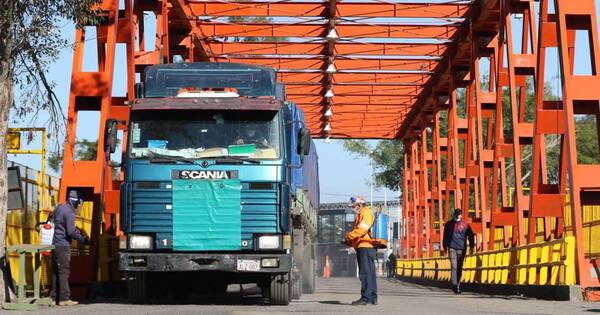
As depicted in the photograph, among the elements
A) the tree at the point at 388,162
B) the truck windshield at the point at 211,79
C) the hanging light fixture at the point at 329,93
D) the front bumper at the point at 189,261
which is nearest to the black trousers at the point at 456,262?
the truck windshield at the point at 211,79

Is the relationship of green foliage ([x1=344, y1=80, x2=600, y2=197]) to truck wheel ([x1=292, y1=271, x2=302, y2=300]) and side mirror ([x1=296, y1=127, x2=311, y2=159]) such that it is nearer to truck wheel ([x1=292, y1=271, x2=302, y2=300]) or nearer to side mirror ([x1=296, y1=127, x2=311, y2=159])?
truck wheel ([x1=292, y1=271, x2=302, y2=300])

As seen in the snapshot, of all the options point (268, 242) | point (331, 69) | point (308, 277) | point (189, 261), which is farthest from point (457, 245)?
point (331, 69)

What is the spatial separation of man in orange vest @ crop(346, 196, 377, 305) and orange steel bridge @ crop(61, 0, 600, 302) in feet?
11.5

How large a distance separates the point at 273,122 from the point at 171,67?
2349 mm

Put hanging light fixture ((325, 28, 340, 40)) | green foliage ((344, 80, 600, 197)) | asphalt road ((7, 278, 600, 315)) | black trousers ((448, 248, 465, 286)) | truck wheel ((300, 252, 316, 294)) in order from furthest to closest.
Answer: green foliage ((344, 80, 600, 197)) < hanging light fixture ((325, 28, 340, 40)) < black trousers ((448, 248, 465, 286)) < truck wheel ((300, 252, 316, 294)) < asphalt road ((7, 278, 600, 315))

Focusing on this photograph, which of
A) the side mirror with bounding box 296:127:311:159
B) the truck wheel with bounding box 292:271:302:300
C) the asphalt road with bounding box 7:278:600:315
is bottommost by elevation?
the asphalt road with bounding box 7:278:600:315

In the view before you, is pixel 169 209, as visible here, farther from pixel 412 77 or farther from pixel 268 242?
pixel 412 77

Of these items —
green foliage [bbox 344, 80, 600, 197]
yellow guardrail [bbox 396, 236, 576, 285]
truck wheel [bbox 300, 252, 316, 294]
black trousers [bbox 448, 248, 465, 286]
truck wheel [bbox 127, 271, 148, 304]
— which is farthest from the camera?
green foliage [bbox 344, 80, 600, 197]

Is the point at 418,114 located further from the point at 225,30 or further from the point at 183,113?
the point at 183,113

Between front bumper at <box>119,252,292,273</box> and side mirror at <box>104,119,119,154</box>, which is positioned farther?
side mirror at <box>104,119,119,154</box>

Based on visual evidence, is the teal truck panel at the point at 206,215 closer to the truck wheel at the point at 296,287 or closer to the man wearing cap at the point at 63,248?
the man wearing cap at the point at 63,248

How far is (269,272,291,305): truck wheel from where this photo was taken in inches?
696

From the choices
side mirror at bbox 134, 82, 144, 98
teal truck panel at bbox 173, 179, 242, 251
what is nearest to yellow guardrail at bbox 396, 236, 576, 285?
teal truck panel at bbox 173, 179, 242, 251

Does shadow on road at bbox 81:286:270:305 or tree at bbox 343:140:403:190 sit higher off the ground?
tree at bbox 343:140:403:190
